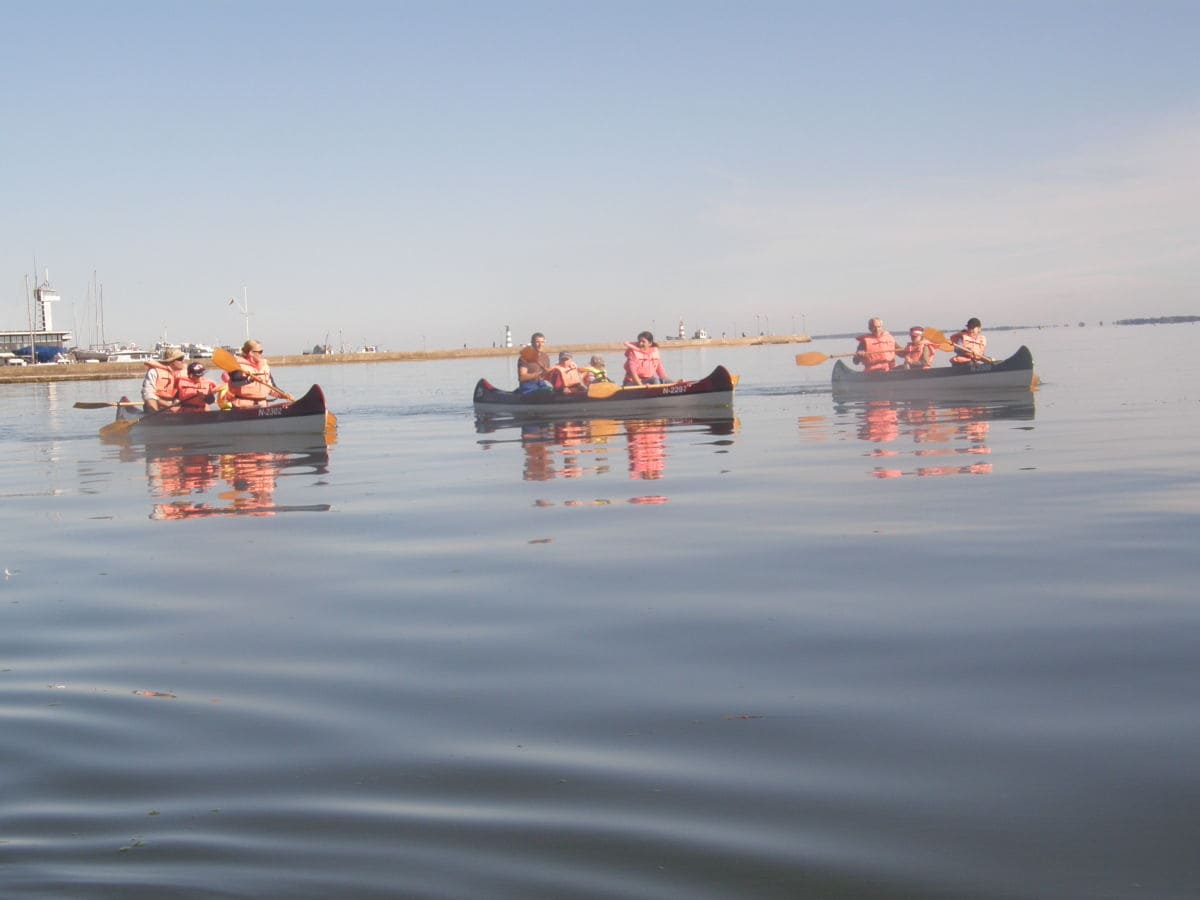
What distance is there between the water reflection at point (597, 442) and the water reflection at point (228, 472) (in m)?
2.97

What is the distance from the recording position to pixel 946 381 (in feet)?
99.1

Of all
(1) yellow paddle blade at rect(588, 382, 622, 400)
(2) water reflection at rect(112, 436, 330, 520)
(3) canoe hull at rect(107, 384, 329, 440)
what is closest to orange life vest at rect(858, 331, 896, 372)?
(1) yellow paddle blade at rect(588, 382, 622, 400)

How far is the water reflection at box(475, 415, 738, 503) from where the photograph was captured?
52.2 ft

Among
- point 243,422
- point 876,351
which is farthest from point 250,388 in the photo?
point 876,351

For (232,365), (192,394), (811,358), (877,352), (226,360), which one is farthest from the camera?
(811,358)

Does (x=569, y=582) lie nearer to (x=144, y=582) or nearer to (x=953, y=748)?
(x=144, y=582)

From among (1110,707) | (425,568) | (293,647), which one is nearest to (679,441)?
(425,568)

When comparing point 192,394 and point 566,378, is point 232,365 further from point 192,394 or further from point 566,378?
point 566,378

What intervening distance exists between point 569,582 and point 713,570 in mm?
A: 948

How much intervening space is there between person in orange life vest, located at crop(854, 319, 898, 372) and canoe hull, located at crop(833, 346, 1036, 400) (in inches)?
14.9

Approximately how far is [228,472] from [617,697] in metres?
13.4

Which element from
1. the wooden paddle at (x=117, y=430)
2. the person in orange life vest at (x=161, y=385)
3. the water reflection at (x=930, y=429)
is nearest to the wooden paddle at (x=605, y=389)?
the water reflection at (x=930, y=429)

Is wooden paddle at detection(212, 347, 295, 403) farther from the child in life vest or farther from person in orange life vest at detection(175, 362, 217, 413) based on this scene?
the child in life vest

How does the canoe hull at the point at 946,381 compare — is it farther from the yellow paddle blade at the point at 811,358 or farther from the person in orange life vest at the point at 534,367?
the person in orange life vest at the point at 534,367
